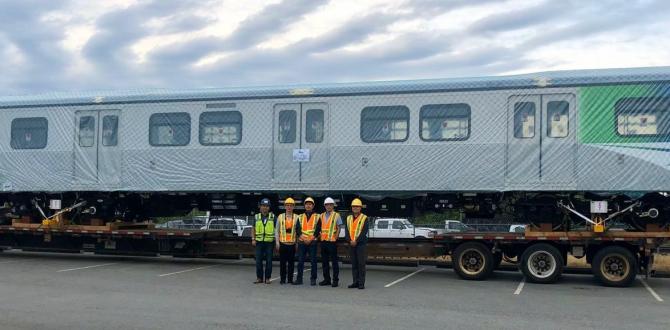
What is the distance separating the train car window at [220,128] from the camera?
1520 centimetres

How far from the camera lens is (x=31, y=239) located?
1766 centimetres

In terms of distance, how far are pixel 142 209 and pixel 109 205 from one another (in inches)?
39.2

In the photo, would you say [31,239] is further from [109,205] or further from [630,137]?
[630,137]

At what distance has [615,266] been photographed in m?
12.9

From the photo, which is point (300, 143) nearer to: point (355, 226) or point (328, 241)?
point (328, 241)

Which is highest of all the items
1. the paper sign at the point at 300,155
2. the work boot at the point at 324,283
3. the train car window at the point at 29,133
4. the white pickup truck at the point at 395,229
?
the train car window at the point at 29,133

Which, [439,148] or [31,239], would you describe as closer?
[439,148]

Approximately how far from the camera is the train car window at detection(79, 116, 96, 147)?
16344mm

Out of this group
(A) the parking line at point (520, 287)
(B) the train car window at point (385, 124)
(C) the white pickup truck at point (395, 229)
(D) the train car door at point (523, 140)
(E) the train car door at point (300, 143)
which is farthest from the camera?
(C) the white pickup truck at point (395, 229)

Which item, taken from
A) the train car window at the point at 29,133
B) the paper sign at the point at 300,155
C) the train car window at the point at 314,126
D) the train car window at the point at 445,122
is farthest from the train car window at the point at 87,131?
the train car window at the point at 445,122

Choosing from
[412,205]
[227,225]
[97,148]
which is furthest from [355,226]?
[227,225]

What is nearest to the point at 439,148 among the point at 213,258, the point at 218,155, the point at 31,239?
the point at 218,155

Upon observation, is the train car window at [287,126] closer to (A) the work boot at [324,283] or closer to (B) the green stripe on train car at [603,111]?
(A) the work boot at [324,283]

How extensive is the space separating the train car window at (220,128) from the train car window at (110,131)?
232 cm
